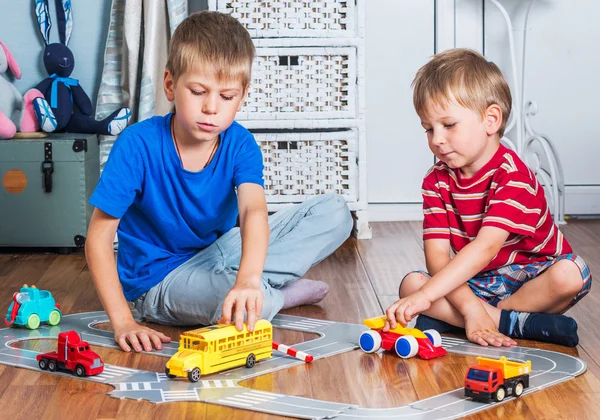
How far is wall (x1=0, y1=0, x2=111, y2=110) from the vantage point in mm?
2512

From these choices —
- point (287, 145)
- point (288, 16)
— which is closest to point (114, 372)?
point (287, 145)

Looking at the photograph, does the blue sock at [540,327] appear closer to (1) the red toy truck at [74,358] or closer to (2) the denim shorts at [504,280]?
(2) the denim shorts at [504,280]

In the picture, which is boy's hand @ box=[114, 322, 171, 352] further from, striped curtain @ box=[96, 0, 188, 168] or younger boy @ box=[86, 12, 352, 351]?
striped curtain @ box=[96, 0, 188, 168]

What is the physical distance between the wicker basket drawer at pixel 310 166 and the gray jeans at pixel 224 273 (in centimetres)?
65

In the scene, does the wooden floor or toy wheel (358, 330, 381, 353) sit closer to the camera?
the wooden floor

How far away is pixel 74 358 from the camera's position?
123 centimetres

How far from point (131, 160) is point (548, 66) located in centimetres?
162

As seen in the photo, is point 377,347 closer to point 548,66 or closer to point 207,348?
point 207,348

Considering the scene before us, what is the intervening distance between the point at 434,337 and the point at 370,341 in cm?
10

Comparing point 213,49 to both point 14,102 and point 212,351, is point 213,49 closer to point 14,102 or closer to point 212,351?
point 212,351

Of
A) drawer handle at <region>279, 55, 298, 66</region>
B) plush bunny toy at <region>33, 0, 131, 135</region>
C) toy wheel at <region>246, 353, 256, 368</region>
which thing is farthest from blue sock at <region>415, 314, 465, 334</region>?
plush bunny toy at <region>33, 0, 131, 135</region>

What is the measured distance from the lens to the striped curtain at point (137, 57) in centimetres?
236

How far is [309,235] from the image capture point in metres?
1.71

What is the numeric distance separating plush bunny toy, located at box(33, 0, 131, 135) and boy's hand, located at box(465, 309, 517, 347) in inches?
50.8
